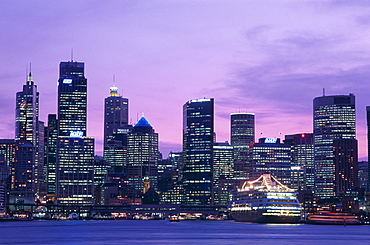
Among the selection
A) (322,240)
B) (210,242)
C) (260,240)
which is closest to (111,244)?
(210,242)

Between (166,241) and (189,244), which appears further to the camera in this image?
(166,241)

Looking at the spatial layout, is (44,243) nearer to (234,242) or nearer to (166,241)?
(166,241)

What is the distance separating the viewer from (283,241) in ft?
496

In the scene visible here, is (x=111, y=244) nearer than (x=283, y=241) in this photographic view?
Yes

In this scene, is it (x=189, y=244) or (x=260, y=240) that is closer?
(x=189, y=244)

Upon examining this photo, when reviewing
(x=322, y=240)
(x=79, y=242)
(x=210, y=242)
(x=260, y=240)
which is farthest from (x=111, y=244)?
(x=322, y=240)

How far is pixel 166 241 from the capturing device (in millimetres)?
153250

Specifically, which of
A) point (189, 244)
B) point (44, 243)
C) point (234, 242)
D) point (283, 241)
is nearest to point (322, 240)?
point (283, 241)

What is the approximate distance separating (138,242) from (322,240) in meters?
38.3

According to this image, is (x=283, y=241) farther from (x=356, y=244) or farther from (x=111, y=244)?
(x=111, y=244)

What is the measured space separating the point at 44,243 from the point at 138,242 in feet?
59.6

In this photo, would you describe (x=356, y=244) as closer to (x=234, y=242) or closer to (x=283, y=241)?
(x=283, y=241)

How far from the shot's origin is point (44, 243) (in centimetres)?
14250

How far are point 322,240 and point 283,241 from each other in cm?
1116
